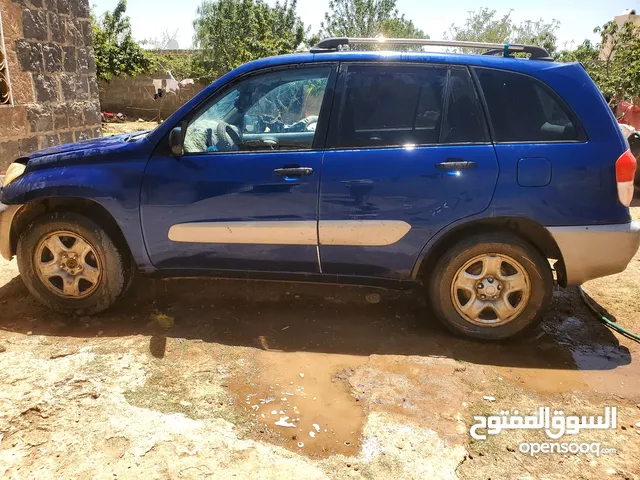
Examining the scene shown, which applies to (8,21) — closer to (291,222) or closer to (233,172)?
(233,172)

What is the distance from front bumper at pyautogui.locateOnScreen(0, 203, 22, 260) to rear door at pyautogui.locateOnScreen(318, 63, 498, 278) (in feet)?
7.37

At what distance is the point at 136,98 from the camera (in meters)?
19.0

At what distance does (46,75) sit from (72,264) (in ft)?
13.9

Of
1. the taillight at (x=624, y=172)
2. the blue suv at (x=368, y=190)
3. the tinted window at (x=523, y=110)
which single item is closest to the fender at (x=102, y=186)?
the blue suv at (x=368, y=190)

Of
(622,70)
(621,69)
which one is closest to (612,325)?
(622,70)

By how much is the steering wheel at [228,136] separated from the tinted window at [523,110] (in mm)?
1712

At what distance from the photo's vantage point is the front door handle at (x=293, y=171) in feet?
11.2

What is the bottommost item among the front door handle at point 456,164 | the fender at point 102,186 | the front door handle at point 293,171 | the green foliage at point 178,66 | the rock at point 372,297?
the rock at point 372,297

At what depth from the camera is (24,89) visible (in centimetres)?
651

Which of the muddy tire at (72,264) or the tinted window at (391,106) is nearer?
the tinted window at (391,106)

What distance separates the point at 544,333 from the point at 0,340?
3839 mm

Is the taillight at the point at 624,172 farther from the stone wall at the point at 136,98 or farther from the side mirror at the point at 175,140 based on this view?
the stone wall at the point at 136,98

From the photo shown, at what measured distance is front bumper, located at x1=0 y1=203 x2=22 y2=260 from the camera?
147 inches
